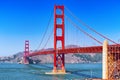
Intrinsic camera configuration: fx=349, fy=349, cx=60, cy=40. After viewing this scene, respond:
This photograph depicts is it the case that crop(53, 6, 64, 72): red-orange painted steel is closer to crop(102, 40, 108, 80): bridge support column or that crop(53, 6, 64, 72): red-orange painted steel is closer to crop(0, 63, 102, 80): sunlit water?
crop(0, 63, 102, 80): sunlit water

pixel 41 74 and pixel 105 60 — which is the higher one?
pixel 105 60

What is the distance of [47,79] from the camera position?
177 ft

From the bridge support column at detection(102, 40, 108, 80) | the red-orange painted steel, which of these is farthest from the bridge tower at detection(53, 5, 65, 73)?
the bridge support column at detection(102, 40, 108, 80)

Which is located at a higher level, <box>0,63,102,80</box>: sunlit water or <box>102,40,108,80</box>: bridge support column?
<box>102,40,108,80</box>: bridge support column

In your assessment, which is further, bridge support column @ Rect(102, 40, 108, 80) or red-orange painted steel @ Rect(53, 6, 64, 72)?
red-orange painted steel @ Rect(53, 6, 64, 72)

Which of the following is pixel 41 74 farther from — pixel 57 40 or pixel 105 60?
pixel 105 60

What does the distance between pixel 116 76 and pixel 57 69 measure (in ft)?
110

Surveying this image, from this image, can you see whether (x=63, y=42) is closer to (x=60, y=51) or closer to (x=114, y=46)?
(x=60, y=51)

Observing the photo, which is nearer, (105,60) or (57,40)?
(105,60)

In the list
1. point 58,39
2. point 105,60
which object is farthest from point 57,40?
point 105,60

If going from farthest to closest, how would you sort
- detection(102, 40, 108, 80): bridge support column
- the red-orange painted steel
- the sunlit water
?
the red-orange painted steel
the sunlit water
detection(102, 40, 108, 80): bridge support column

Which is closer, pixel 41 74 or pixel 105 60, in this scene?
pixel 105 60

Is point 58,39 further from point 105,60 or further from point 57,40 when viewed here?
point 105,60

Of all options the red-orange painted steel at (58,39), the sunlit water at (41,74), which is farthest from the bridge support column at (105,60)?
the red-orange painted steel at (58,39)
